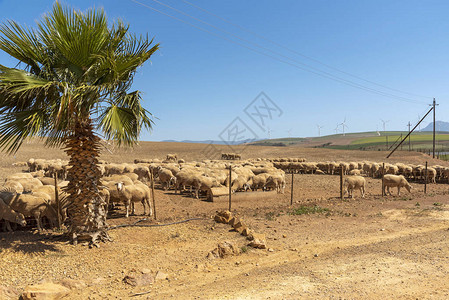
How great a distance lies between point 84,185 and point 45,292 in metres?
2.93

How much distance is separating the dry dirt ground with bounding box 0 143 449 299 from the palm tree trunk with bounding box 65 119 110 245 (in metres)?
0.44

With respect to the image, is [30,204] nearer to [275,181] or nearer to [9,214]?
[9,214]

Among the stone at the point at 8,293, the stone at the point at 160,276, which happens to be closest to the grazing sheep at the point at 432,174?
the stone at the point at 160,276

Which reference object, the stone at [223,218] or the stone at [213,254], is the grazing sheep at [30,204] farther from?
the stone at [223,218]

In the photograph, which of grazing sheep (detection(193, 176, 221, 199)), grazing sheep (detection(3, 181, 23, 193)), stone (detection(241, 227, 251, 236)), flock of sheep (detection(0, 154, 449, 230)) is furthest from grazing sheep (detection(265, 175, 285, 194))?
grazing sheep (detection(3, 181, 23, 193))

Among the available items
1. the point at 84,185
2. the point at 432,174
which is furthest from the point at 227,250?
the point at 432,174

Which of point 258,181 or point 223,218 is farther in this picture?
point 258,181

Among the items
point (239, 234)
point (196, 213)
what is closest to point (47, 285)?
point (239, 234)

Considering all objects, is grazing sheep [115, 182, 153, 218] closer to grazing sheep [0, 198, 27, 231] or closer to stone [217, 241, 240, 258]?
grazing sheep [0, 198, 27, 231]

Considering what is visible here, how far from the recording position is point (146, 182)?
19.6m

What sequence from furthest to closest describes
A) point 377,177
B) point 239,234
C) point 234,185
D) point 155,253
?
point 377,177
point 234,185
point 239,234
point 155,253

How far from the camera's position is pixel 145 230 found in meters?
9.74

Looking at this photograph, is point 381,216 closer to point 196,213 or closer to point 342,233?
point 342,233

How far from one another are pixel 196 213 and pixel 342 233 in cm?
567
